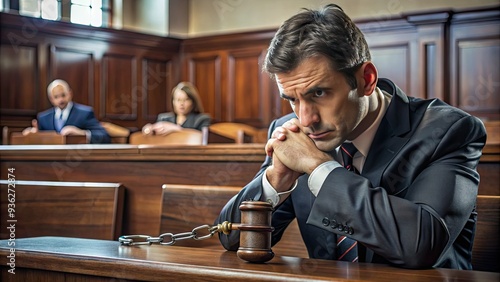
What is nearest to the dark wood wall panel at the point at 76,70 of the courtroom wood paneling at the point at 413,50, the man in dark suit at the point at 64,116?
the man in dark suit at the point at 64,116

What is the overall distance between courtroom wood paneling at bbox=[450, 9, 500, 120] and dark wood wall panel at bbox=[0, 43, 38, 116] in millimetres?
5002

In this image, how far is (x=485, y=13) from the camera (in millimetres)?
8195

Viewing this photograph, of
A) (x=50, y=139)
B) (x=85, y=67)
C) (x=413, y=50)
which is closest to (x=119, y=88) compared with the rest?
(x=85, y=67)

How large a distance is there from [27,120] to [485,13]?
550cm

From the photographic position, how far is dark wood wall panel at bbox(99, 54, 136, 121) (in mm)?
9789

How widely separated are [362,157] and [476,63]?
6881mm

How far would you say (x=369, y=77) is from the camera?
6.17 ft

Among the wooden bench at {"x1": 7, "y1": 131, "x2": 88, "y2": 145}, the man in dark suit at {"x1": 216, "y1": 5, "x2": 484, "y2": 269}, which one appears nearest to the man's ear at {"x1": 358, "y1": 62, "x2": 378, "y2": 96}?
the man in dark suit at {"x1": 216, "y1": 5, "x2": 484, "y2": 269}

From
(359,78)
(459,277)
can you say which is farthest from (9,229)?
(459,277)

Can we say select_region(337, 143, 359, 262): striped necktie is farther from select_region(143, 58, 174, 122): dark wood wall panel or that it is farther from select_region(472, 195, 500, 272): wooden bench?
select_region(143, 58, 174, 122): dark wood wall panel

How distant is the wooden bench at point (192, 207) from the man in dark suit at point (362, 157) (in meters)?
0.58

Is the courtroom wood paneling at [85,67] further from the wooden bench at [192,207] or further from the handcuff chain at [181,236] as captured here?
the handcuff chain at [181,236]

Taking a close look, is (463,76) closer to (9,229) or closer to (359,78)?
(9,229)

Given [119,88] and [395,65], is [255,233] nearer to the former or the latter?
[395,65]
